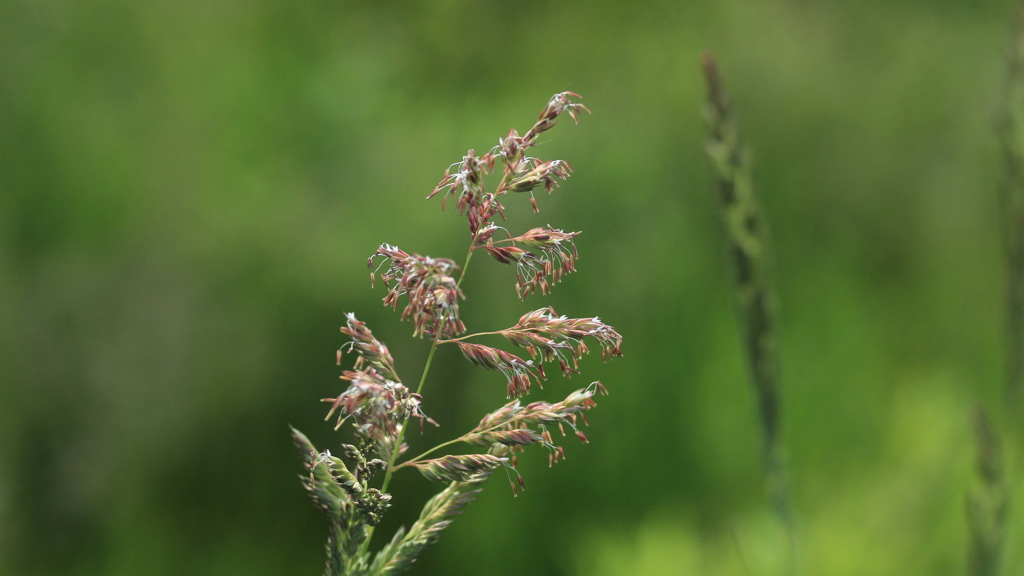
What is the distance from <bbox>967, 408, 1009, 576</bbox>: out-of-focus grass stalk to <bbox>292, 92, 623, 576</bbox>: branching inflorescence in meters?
0.13

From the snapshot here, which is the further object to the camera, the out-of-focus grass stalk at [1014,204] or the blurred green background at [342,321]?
the blurred green background at [342,321]

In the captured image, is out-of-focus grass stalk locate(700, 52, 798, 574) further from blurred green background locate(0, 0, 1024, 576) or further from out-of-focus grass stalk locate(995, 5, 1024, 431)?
blurred green background locate(0, 0, 1024, 576)

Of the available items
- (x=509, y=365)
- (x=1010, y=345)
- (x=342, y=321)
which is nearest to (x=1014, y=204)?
(x=1010, y=345)

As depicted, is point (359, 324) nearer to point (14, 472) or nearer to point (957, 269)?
point (14, 472)

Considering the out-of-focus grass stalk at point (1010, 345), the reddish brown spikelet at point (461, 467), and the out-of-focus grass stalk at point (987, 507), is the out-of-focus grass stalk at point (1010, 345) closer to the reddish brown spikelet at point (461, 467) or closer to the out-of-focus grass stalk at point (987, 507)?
the out-of-focus grass stalk at point (987, 507)

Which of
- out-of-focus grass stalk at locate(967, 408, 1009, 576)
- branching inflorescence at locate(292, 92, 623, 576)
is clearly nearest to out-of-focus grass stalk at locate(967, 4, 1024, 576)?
out-of-focus grass stalk at locate(967, 408, 1009, 576)

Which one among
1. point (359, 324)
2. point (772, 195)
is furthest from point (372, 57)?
point (359, 324)

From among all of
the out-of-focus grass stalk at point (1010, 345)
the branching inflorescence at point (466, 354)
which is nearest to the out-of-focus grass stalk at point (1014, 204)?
the out-of-focus grass stalk at point (1010, 345)

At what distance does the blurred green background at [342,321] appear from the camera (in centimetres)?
47

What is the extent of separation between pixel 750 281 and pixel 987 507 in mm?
77

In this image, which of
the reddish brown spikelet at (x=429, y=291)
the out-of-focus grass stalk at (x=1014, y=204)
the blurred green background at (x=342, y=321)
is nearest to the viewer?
the reddish brown spikelet at (x=429, y=291)

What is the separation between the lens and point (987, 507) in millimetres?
173

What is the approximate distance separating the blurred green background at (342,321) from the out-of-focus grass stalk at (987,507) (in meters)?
0.21

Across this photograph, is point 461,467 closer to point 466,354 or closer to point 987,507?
point 466,354
